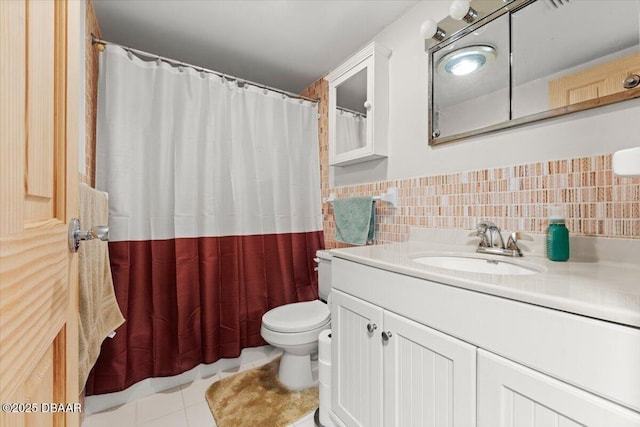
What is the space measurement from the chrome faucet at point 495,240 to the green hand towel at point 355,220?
0.60 m

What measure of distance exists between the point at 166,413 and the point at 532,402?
5.40ft

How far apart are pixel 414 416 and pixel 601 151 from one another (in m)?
1.04

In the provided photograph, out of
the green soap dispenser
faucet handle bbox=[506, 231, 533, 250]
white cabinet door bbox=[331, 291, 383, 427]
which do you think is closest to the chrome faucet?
faucet handle bbox=[506, 231, 533, 250]

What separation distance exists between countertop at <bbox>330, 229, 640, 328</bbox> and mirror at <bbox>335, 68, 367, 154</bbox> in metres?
0.83

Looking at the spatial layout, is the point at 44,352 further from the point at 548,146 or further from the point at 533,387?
the point at 548,146

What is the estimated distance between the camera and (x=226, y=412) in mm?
1419

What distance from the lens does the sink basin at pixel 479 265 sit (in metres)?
0.96

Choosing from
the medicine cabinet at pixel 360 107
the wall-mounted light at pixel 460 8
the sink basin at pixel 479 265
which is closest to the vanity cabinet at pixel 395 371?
the sink basin at pixel 479 265

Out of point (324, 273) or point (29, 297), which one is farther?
point (324, 273)

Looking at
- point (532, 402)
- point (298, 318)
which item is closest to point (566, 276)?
point (532, 402)

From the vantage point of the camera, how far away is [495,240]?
A: 1.12 metres

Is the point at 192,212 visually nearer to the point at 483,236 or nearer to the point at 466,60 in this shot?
the point at 483,236

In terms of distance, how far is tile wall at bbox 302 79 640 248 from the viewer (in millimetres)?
873

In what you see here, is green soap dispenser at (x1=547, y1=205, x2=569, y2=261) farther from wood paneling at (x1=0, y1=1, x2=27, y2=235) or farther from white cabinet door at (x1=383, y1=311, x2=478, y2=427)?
wood paneling at (x1=0, y1=1, x2=27, y2=235)
